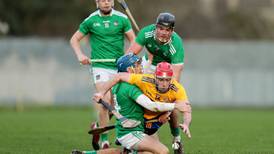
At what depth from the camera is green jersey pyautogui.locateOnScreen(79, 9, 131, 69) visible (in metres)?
14.7

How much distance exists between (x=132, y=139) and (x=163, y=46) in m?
2.14

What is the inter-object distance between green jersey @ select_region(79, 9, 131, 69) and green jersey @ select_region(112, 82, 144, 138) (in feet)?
9.32

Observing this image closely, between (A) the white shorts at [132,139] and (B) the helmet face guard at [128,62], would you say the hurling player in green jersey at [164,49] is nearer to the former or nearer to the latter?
(B) the helmet face guard at [128,62]

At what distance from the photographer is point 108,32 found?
48.3 feet

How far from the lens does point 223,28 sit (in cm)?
4972

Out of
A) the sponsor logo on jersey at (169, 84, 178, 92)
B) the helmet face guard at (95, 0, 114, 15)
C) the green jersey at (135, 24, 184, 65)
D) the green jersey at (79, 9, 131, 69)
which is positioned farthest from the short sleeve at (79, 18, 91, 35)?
the sponsor logo on jersey at (169, 84, 178, 92)

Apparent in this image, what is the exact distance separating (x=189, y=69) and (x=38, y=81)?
6.24 metres

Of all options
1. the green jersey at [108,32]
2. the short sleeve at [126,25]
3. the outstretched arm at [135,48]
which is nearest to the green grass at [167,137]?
the green jersey at [108,32]

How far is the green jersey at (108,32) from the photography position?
14727 millimetres

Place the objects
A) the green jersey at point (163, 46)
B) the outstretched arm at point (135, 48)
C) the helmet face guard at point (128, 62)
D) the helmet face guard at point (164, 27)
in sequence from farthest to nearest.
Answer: the outstretched arm at point (135, 48)
the green jersey at point (163, 46)
the helmet face guard at point (164, 27)
the helmet face guard at point (128, 62)

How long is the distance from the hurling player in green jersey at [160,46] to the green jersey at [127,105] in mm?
1316

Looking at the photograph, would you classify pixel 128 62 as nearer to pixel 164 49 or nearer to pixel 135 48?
pixel 164 49

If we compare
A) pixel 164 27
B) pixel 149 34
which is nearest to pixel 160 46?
pixel 149 34

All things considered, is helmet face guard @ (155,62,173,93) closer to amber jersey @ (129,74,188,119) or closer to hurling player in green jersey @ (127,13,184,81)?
amber jersey @ (129,74,188,119)
